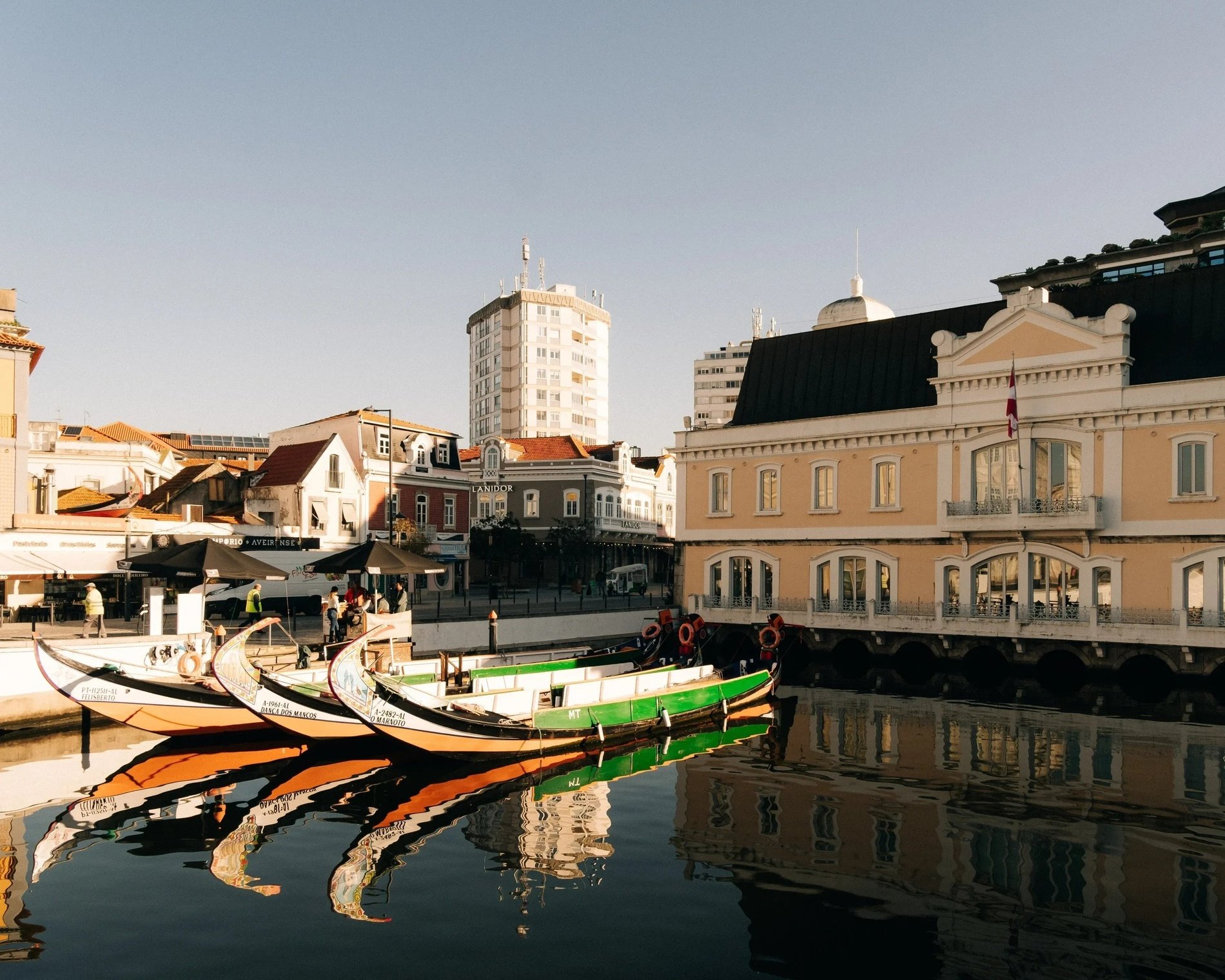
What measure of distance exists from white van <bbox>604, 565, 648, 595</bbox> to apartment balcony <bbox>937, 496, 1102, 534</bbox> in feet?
94.8

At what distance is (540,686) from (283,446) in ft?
114

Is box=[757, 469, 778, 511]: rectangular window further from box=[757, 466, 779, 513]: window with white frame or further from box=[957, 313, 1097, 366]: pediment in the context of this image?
box=[957, 313, 1097, 366]: pediment

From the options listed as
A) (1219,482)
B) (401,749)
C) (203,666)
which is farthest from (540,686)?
(1219,482)

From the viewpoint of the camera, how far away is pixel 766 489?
44.7 meters

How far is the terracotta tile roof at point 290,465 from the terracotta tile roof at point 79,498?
8602 mm

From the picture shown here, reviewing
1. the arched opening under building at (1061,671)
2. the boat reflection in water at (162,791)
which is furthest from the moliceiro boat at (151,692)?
the arched opening under building at (1061,671)

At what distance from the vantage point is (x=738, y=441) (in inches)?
1786

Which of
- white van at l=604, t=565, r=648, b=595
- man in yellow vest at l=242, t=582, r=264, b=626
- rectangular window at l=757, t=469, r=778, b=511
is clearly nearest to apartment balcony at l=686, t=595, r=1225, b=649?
rectangular window at l=757, t=469, r=778, b=511

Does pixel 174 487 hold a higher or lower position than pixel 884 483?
higher

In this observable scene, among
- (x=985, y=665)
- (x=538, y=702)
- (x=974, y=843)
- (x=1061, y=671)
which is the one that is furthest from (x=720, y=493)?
(x=974, y=843)

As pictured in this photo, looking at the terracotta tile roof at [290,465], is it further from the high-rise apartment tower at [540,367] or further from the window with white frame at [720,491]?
the high-rise apartment tower at [540,367]

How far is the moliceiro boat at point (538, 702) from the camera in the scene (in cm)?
2130

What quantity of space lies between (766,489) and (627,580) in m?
28.8

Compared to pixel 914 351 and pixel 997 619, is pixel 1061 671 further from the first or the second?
pixel 914 351
